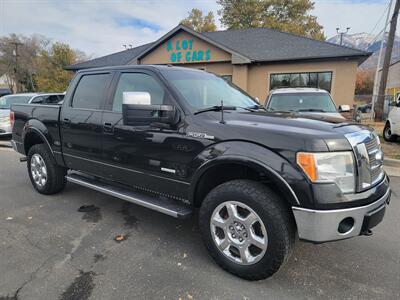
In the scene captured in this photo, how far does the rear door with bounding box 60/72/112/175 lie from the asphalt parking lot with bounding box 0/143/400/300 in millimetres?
769

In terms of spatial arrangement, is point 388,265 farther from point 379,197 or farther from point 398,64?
point 398,64

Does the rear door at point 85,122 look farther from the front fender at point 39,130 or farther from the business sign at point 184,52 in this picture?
the business sign at point 184,52

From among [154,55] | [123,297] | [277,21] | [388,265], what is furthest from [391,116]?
[277,21]

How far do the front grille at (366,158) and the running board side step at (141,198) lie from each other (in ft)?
5.16

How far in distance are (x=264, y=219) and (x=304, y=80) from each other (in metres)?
13.5

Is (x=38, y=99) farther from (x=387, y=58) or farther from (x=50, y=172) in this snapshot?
(x=387, y=58)

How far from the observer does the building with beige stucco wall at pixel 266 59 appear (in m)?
13.8

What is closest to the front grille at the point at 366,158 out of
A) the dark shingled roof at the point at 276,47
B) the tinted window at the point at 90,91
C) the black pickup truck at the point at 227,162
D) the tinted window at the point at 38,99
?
the black pickup truck at the point at 227,162

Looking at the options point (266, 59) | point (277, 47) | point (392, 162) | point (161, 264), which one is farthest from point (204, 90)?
point (277, 47)

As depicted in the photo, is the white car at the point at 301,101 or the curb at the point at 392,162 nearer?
the curb at the point at 392,162

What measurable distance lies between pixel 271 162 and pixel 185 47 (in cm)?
1533

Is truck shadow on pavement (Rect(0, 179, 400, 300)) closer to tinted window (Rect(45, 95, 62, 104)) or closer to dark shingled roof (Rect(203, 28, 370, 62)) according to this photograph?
tinted window (Rect(45, 95, 62, 104))

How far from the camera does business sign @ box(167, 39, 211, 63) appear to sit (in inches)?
629

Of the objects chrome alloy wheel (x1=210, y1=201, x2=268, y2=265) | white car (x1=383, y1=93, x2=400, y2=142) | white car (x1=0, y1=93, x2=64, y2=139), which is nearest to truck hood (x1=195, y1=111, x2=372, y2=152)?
chrome alloy wheel (x1=210, y1=201, x2=268, y2=265)
